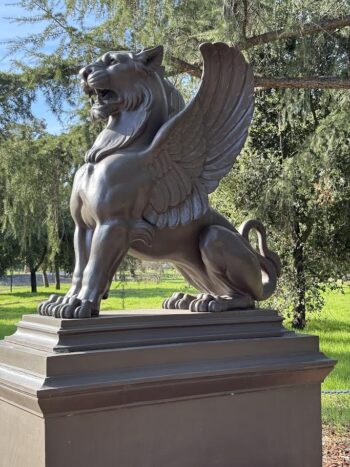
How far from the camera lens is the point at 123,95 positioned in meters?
2.63

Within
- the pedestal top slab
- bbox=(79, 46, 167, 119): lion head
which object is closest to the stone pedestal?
the pedestal top slab

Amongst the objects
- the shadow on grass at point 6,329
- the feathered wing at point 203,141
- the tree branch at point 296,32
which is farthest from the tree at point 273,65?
the shadow on grass at point 6,329

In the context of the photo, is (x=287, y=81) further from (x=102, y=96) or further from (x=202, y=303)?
(x=202, y=303)

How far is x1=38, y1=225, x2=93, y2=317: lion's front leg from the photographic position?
8.18 ft

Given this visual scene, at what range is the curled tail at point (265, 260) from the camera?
3100mm

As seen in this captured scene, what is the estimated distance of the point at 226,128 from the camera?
2934 millimetres

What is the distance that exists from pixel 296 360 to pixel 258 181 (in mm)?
6304

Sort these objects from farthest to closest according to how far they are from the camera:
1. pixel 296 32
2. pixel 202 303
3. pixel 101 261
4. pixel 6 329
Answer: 1. pixel 6 329
2. pixel 296 32
3. pixel 202 303
4. pixel 101 261

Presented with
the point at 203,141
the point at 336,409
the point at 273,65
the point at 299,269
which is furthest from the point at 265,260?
the point at 299,269

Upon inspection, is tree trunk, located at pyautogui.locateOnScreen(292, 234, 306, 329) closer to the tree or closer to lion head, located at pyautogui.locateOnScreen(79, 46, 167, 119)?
the tree

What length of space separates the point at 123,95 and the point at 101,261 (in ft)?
2.36

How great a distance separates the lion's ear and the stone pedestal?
1064mm

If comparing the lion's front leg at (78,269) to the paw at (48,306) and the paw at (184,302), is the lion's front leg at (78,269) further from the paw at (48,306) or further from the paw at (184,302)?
the paw at (184,302)

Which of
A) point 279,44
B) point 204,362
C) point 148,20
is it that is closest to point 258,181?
point 279,44
